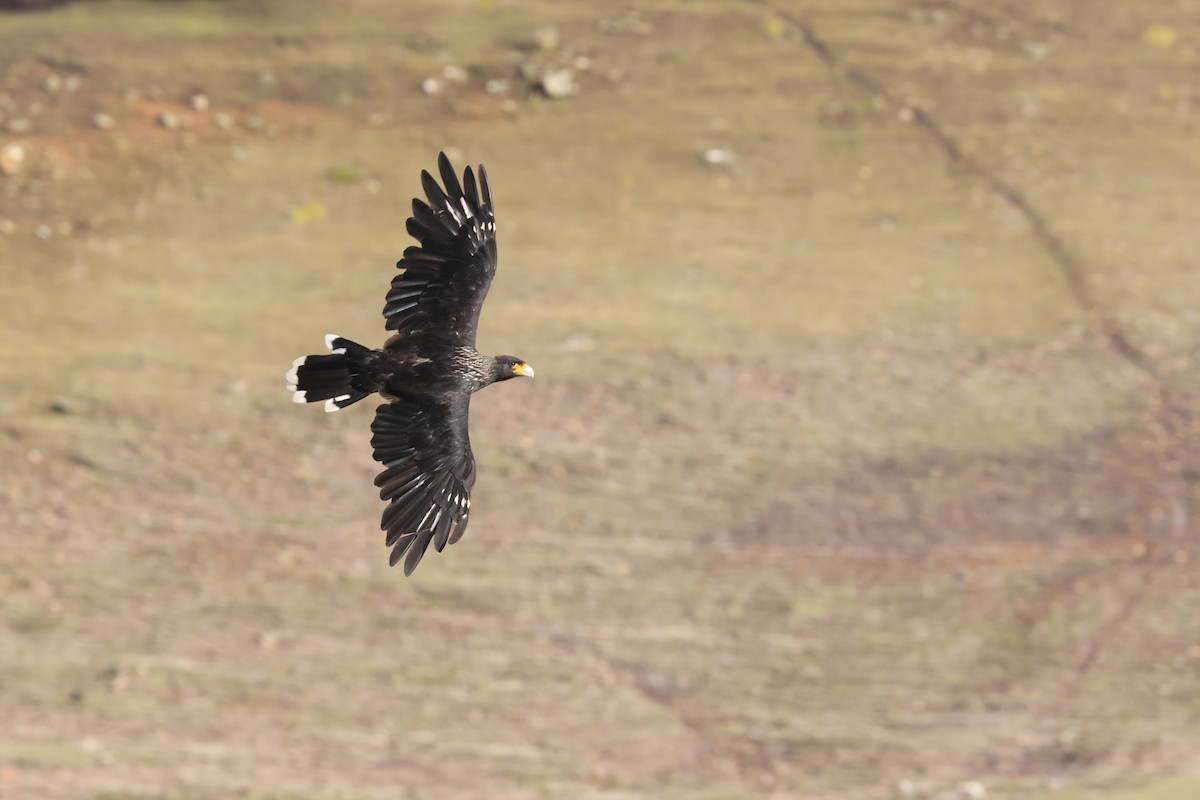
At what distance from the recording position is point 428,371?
9.66 m

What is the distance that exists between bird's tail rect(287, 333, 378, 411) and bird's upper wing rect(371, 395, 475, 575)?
0.20 meters

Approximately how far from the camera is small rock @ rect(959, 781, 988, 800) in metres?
14.5

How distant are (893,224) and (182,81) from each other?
7.48m

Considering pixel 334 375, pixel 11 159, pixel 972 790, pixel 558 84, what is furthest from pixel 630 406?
pixel 334 375

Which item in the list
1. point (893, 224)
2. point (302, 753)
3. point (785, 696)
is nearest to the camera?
point (302, 753)

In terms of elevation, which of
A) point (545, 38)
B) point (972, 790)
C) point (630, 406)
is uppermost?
point (545, 38)

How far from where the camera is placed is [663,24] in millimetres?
20469

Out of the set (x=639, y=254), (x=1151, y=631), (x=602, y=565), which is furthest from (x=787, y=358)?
(x=1151, y=631)

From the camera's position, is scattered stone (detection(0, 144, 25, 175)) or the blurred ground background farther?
scattered stone (detection(0, 144, 25, 175))

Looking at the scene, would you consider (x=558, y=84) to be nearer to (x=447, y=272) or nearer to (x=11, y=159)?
(x=11, y=159)

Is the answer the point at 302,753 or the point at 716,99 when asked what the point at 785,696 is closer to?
the point at 302,753

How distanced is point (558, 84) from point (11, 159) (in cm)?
561

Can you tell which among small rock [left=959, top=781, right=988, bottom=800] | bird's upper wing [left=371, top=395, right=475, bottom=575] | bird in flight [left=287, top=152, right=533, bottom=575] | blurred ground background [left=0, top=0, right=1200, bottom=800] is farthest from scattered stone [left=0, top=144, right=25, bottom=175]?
small rock [left=959, top=781, right=988, bottom=800]

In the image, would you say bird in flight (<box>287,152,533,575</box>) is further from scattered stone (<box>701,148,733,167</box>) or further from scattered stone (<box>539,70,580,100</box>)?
scattered stone (<box>539,70,580,100</box>)
